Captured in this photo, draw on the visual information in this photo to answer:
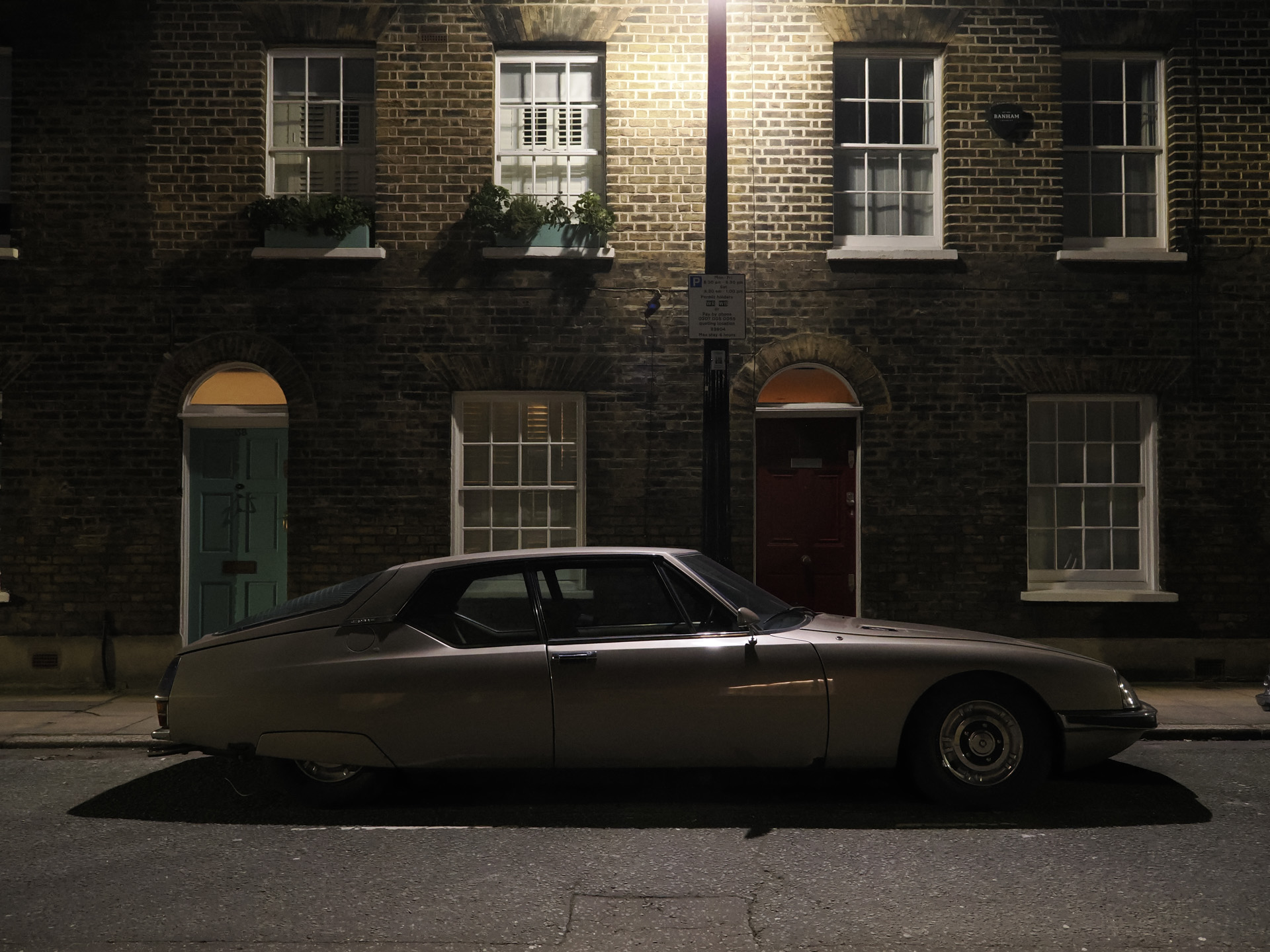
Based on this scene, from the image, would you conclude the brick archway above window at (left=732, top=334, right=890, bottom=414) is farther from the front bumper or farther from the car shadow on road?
the front bumper

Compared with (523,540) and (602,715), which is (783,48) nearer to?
(523,540)

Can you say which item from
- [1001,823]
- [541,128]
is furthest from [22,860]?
[541,128]

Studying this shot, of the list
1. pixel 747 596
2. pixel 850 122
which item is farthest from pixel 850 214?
pixel 747 596

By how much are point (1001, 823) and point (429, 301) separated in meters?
7.04

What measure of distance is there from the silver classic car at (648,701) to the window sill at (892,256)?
545 cm

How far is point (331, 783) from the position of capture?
5648 mm

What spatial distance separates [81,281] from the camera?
33.4ft

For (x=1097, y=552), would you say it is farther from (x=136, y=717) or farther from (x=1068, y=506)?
(x=136, y=717)

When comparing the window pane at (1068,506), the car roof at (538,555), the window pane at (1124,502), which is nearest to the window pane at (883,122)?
the window pane at (1068,506)

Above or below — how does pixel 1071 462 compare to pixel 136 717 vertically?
above

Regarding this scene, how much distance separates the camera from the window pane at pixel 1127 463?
10508 mm

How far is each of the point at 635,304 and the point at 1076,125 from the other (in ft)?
15.2

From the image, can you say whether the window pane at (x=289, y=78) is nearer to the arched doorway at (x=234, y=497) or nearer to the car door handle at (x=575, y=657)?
the arched doorway at (x=234, y=497)

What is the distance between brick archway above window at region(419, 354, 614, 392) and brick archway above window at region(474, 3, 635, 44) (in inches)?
118
